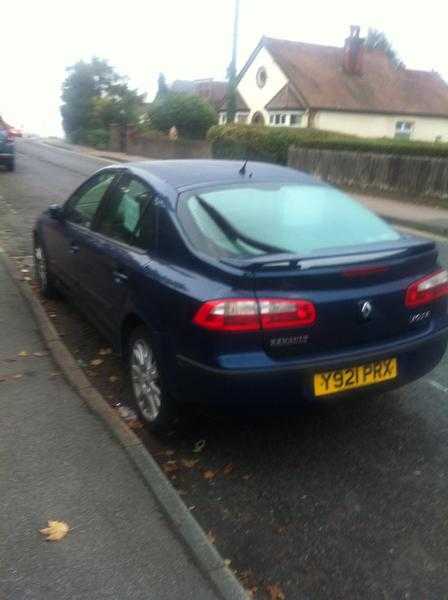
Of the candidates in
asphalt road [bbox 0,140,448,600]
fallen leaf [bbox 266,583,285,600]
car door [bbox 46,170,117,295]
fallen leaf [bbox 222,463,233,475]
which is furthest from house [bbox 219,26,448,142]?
fallen leaf [bbox 266,583,285,600]

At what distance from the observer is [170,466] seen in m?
3.56

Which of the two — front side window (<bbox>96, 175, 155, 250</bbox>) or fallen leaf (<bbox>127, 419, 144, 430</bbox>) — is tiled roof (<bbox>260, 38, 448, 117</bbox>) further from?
fallen leaf (<bbox>127, 419, 144, 430</bbox>)

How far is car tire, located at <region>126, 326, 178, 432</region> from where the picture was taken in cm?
362

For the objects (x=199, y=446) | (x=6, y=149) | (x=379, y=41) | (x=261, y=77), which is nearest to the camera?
(x=199, y=446)

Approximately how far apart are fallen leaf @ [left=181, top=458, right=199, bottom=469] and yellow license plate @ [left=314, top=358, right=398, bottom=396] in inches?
Answer: 31.7

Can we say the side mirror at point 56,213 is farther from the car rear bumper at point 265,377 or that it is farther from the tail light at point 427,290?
the tail light at point 427,290

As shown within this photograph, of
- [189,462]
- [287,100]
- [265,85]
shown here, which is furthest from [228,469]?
[265,85]

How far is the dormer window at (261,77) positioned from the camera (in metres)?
44.8

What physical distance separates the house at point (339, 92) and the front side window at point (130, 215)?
38.2 meters

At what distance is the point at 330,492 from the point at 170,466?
877 millimetres

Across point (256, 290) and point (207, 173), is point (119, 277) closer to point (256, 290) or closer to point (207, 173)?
point (207, 173)

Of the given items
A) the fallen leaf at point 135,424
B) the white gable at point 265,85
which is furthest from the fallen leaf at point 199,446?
the white gable at point 265,85

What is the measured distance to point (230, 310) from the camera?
124 inches

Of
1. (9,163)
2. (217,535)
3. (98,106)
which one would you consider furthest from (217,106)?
(217,535)
